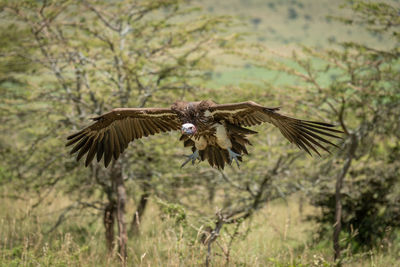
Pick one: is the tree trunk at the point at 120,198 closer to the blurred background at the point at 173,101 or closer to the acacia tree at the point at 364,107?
the blurred background at the point at 173,101

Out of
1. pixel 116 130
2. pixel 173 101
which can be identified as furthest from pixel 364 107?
pixel 116 130

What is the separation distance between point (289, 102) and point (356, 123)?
2168 mm

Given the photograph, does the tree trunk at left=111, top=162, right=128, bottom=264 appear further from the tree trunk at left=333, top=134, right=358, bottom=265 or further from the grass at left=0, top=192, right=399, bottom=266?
the tree trunk at left=333, top=134, right=358, bottom=265

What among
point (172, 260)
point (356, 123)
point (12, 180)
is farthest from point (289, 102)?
point (12, 180)

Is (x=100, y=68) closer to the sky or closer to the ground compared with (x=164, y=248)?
closer to the sky

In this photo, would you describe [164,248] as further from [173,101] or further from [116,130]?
[116,130]

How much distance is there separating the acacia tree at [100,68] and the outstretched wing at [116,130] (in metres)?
1.34

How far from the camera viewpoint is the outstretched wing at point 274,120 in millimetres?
3628

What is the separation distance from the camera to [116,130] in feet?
15.5

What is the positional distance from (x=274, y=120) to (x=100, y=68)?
118 inches

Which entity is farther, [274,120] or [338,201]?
[338,201]

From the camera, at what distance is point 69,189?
7.77 metres

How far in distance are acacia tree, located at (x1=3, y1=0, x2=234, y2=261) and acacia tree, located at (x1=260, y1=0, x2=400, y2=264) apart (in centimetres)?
161

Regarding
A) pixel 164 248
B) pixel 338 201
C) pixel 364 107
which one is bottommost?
pixel 164 248
